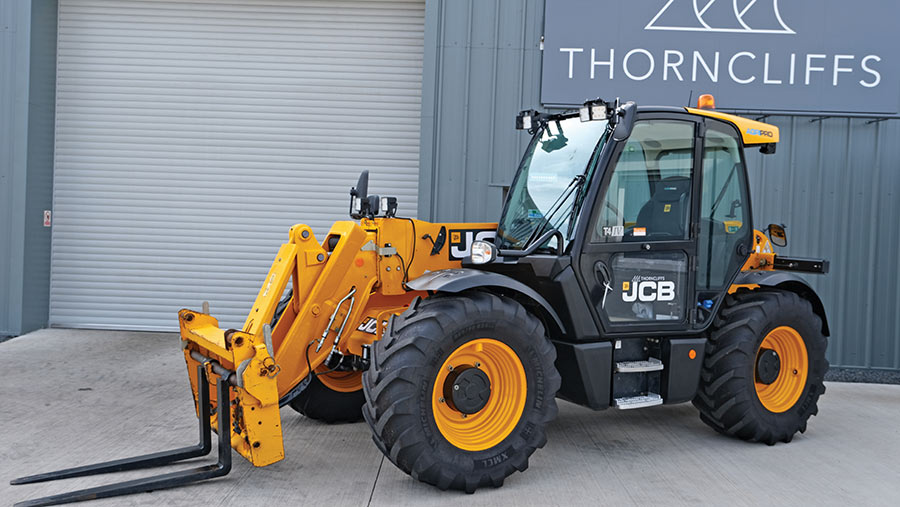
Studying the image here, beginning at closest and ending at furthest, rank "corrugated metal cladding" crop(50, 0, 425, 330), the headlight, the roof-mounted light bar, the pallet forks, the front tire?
1. the pallet forks
2. the front tire
3. the headlight
4. the roof-mounted light bar
5. "corrugated metal cladding" crop(50, 0, 425, 330)

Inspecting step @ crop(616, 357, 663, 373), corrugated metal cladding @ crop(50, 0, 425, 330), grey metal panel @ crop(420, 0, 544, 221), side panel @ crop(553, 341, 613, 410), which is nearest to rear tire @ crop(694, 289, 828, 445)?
step @ crop(616, 357, 663, 373)

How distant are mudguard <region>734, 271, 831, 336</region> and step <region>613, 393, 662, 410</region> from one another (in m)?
1.25

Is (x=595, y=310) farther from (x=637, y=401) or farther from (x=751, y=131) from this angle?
(x=751, y=131)

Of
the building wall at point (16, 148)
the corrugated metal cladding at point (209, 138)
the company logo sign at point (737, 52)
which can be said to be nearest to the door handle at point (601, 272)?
the company logo sign at point (737, 52)

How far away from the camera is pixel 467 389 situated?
4504 millimetres

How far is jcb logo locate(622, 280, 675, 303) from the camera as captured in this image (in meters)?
5.18

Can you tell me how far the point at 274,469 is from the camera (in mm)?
4750

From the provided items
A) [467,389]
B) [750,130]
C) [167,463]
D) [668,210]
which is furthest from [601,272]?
[167,463]

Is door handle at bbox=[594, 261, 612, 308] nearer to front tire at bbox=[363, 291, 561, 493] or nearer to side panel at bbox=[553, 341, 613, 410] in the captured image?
side panel at bbox=[553, 341, 613, 410]

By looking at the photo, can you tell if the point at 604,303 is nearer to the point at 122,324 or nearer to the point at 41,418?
the point at 41,418

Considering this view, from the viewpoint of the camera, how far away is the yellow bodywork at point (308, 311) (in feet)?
14.0

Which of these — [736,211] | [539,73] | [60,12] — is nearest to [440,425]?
[736,211]

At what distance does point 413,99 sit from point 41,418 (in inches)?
226

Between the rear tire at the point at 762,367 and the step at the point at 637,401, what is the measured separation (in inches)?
23.3
